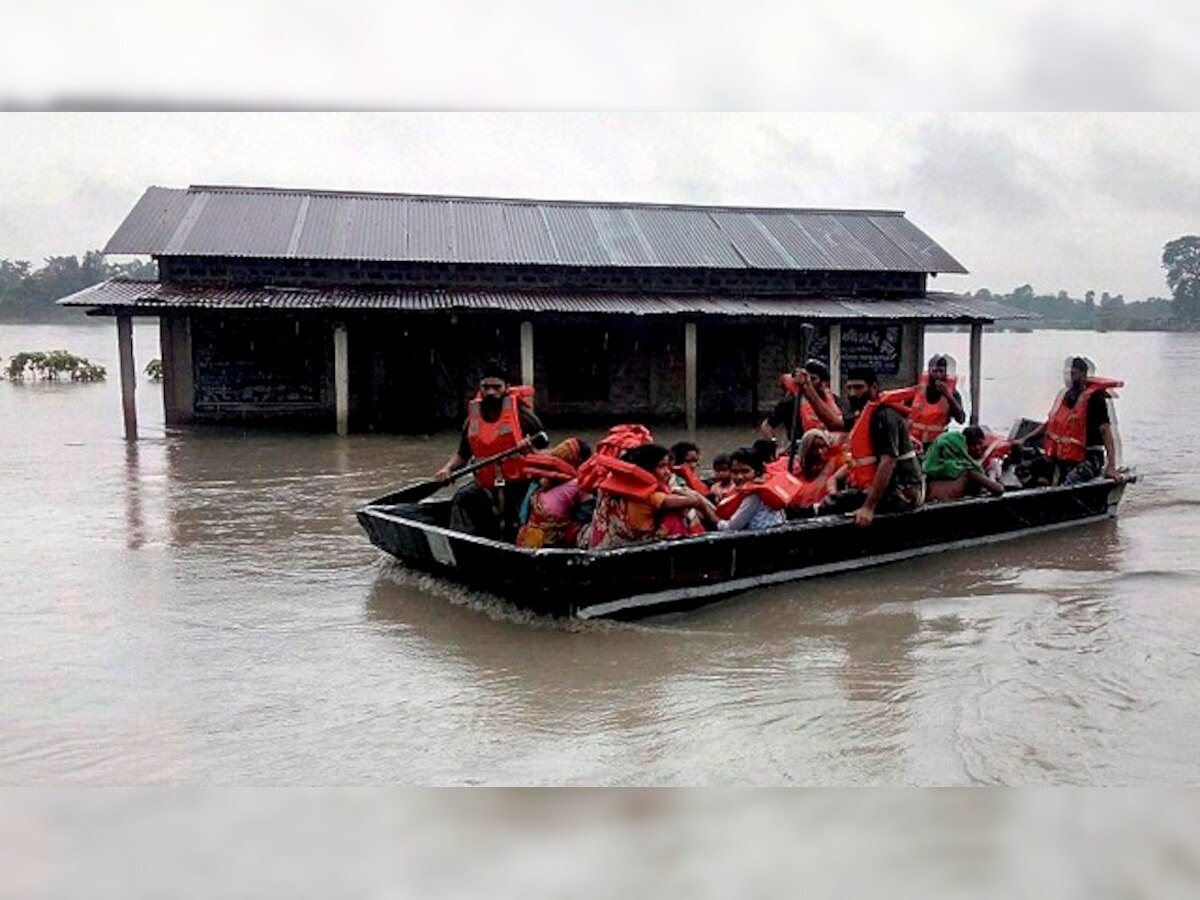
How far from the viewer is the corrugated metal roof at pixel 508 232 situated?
17109 millimetres

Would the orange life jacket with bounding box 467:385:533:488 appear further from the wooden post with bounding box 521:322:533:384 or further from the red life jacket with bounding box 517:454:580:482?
the wooden post with bounding box 521:322:533:384

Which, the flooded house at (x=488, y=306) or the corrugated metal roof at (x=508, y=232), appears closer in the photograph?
the flooded house at (x=488, y=306)

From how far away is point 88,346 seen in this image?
53.1 meters

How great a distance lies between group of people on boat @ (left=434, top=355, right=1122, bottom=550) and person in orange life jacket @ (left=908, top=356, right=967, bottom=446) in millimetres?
283

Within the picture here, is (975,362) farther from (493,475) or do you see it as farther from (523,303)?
(493,475)

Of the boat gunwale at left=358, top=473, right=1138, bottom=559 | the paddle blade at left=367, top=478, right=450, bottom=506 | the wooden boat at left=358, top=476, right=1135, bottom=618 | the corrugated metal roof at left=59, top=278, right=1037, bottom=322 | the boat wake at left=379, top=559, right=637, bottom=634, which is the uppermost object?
the corrugated metal roof at left=59, top=278, right=1037, bottom=322

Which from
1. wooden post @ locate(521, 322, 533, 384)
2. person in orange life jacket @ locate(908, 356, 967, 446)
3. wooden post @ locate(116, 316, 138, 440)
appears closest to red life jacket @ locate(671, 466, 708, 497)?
person in orange life jacket @ locate(908, 356, 967, 446)

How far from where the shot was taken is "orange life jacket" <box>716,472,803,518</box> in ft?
22.3

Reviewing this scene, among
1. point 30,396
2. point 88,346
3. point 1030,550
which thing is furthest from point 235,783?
point 88,346

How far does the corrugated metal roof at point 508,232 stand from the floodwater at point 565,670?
8.24 m

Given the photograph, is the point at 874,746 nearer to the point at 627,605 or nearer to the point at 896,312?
the point at 627,605

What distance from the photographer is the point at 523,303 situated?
1641 cm

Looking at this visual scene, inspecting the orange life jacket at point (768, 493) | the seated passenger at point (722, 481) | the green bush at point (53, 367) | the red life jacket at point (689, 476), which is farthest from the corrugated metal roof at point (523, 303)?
the green bush at point (53, 367)

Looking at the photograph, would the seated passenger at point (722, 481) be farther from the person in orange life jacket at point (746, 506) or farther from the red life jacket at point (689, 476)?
the red life jacket at point (689, 476)
